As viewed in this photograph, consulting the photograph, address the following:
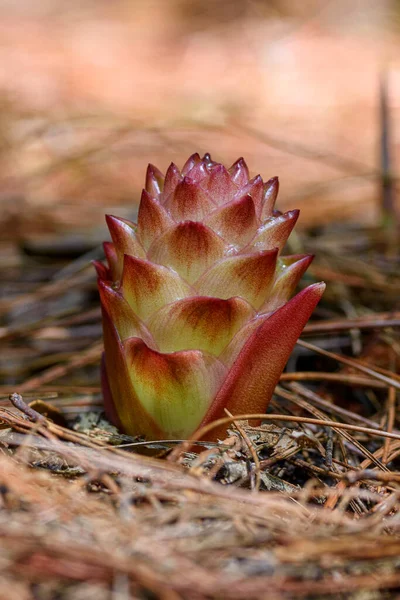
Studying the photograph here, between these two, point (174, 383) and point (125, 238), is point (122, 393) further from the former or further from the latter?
point (125, 238)

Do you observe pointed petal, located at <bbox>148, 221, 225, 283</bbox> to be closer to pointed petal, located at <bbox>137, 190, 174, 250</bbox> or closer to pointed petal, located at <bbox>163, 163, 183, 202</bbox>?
pointed petal, located at <bbox>137, 190, 174, 250</bbox>

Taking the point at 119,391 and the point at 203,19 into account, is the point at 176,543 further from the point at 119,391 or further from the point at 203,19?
the point at 203,19

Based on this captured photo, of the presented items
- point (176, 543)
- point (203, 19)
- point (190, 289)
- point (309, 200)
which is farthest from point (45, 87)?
point (176, 543)

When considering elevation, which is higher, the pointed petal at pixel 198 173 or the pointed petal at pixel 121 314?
the pointed petal at pixel 198 173

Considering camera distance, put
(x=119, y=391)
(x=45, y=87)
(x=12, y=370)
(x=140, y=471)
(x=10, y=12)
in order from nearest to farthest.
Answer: (x=140, y=471) → (x=119, y=391) → (x=12, y=370) → (x=45, y=87) → (x=10, y=12)

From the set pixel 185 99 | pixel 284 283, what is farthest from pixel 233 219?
pixel 185 99

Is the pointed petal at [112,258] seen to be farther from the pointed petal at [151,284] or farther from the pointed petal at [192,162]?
the pointed petal at [192,162]

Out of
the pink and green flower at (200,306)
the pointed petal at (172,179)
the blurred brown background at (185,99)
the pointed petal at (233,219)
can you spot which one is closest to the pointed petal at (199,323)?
the pink and green flower at (200,306)
